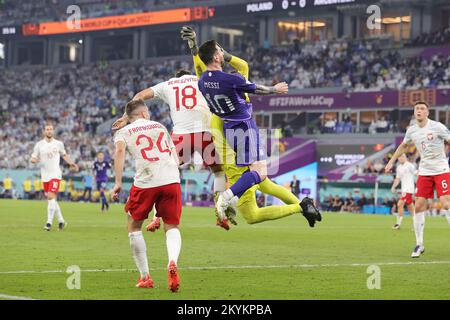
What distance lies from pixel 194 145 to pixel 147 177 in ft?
12.3

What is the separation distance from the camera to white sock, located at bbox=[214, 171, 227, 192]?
538 inches

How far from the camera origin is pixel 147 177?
10.6m

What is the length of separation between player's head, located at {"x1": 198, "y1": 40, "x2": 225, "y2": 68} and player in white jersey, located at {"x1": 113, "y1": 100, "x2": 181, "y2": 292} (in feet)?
4.36

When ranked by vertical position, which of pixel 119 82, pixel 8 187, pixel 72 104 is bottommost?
pixel 8 187

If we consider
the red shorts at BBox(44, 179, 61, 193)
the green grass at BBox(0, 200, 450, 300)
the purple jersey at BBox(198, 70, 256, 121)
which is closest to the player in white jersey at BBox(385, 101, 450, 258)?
the green grass at BBox(0, 200, 450, 300)

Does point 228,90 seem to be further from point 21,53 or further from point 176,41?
point 21,53

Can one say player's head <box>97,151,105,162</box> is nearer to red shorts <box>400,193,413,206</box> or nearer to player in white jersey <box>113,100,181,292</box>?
red shorts <box>400,193,413,206</box>

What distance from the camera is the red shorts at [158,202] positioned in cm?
1062

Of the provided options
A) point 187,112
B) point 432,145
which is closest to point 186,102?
point 187,112

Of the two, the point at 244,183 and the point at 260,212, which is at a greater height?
the point at 244,183

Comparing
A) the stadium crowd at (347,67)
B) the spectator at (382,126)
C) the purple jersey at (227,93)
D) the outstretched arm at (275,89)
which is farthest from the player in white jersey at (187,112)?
the spectator at (382,126)

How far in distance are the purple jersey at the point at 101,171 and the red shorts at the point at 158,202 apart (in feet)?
84.2

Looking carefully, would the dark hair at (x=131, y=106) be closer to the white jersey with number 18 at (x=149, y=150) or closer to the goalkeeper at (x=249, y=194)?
the white jersey with number 18 at (x=149, y=150)

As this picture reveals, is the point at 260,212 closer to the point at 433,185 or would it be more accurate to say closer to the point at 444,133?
the point at 433,185
